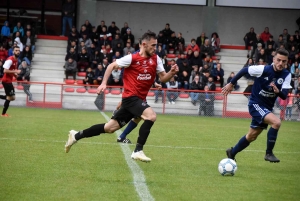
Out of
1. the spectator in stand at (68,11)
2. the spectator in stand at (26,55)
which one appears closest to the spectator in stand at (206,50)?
the spectator in stand at (68,11)

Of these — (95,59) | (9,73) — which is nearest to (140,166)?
(9,73)

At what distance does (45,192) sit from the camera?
6539mm

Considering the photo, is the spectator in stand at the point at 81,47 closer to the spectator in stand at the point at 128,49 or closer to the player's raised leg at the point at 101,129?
the spectator in stand at the point at 128,49

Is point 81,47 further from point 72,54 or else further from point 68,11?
point 68,11

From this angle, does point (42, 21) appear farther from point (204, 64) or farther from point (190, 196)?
point (190, 196)

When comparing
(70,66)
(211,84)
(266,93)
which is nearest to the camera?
(266,93)

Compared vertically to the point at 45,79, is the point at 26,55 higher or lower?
higher

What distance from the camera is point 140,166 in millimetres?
8719

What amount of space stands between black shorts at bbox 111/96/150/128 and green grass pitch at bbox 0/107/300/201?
76 cm

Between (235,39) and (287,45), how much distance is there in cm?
354

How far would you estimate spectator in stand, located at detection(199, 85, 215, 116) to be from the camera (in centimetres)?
2169

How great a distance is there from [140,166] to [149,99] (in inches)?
520

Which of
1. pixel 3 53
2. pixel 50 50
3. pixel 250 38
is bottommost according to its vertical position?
pixel 3 53

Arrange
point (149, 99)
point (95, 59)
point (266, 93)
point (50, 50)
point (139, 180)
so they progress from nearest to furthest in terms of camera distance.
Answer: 1. point (139, 180)
2. point (266, 93)
3. point (149, 99)
4. point (95, 59)
5. point (50, 50)
